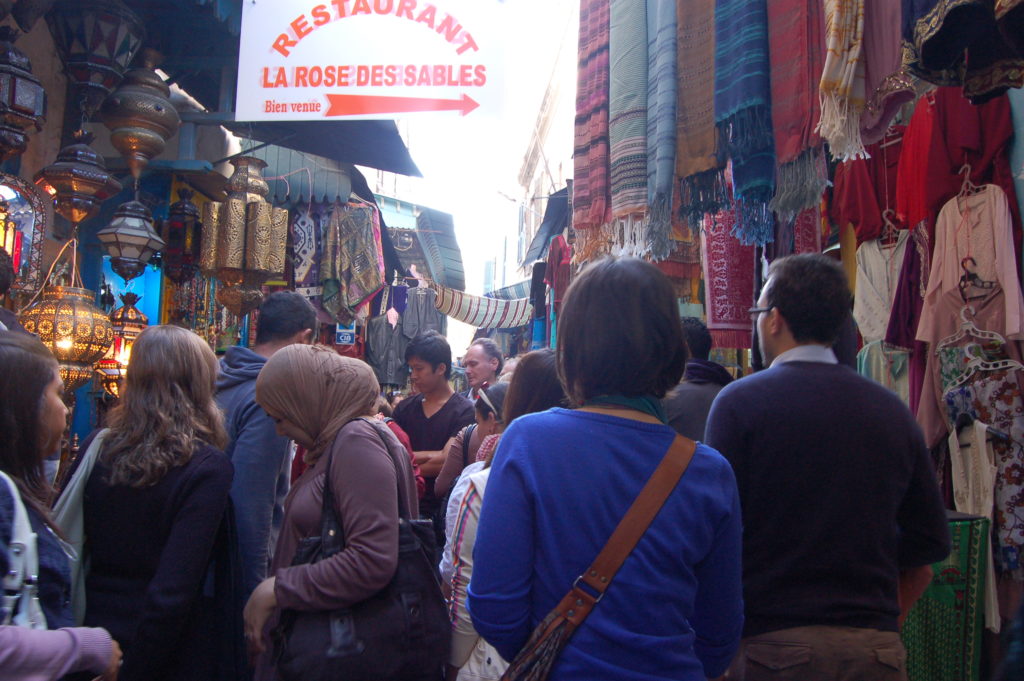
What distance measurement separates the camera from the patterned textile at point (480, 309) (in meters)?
12.7

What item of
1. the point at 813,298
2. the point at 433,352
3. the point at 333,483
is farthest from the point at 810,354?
the point at 433,352

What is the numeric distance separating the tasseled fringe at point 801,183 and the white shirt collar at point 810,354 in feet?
2.25

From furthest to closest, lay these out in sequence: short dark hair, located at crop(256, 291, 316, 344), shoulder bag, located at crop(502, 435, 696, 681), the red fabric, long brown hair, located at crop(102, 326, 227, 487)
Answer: the red fabric
short dark hair, located at crop(256, 291, 316, 344)
long brown hair, located at crop(102, 326, 227, 487)
shoulder bag, located at crop(502, 435, 696, 681)

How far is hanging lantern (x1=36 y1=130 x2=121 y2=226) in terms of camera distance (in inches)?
161

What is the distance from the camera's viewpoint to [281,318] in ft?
10.3

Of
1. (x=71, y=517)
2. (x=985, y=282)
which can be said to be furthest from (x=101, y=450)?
(x=985, y=282)

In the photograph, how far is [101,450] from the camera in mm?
2158

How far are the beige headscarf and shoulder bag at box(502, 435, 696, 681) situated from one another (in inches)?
39.5

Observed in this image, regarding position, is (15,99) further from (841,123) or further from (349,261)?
(349,261)

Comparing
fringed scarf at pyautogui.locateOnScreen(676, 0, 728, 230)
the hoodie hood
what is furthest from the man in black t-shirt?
fringed scarf at pyautogui.locateOnScreen(676, 0, 728, 230)

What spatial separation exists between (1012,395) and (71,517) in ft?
10.7

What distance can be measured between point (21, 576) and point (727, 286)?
3.47 m

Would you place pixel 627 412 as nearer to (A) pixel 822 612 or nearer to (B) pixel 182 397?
(A) pixel 822 612

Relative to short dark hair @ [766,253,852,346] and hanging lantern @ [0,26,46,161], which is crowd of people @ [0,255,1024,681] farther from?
hanging lantern @ [0,26,46,161]
